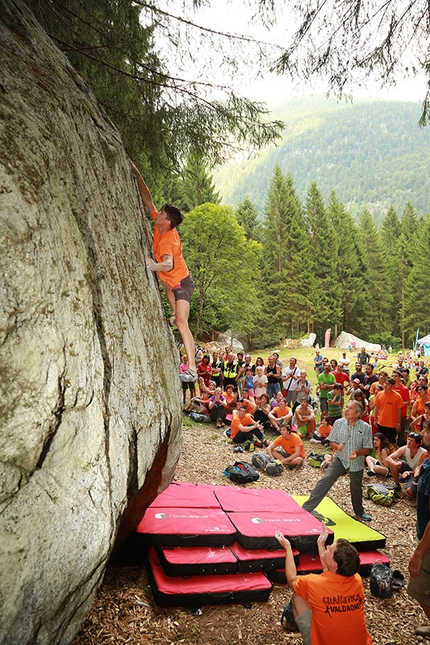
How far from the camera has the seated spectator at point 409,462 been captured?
22.8 feet

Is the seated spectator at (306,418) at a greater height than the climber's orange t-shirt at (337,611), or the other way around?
the climber's orange t-shirt at (337,611)

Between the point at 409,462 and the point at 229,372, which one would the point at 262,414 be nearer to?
the point at 229,372

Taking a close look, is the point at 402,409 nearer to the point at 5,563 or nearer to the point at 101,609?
the point at 101,609

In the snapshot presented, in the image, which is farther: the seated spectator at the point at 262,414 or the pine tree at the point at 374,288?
the pine tree at the point at 374,288

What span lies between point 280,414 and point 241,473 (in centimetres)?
335

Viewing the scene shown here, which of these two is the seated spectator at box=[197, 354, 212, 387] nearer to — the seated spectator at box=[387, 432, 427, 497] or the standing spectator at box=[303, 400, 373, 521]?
the seated spectator at box=[387, 432, 427, 497]

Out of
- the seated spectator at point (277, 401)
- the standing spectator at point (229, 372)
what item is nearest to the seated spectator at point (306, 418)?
the seated spectator at point (277, 401)

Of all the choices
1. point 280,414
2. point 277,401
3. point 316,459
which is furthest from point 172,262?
point 277,401

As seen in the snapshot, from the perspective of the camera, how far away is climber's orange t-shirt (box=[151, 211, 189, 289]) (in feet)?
13.6

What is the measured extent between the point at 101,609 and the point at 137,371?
2.30 metres

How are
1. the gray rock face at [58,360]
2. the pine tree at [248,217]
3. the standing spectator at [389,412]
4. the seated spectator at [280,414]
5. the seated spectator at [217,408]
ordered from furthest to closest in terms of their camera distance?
the pine tree at [248,217] → the seated spectator at [217,408] → the seated spectator at [280,414] → the standing spectator at [389,412] → the gray rock face at [58,360]

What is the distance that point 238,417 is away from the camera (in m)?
9.76

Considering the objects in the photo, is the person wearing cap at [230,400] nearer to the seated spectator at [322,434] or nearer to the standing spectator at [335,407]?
the seated spectator at [322,434]

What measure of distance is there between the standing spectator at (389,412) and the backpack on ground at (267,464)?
7.92ft
